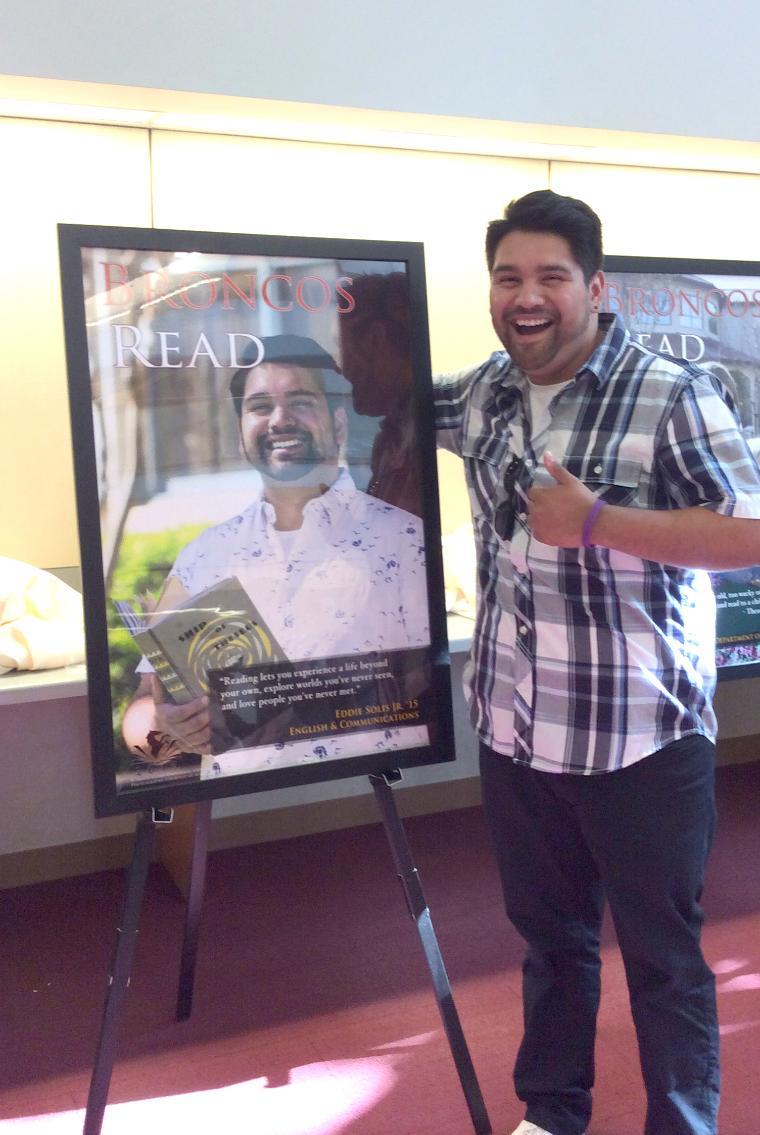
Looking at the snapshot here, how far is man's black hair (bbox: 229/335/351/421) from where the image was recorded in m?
1.98

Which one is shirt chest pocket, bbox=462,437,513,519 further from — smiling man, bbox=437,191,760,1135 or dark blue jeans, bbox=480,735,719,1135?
dark blue jeans, bbox=480,735,719,1135

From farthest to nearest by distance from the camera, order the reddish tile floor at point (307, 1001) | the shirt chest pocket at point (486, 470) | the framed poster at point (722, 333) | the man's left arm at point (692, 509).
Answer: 1. the framed poster at point (722, 333)
2. the reddish tile floor at point (307, 1001)
3. the shirt chest pocket at point (486, 470)
4. the man's left arm at point (692, 509)

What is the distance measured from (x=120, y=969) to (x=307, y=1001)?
2.78 feet

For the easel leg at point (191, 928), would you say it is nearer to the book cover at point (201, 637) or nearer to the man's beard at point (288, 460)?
the book cover at point (201, 637)

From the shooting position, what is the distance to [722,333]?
111 inches

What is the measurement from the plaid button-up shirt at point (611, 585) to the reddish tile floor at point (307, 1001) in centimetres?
84

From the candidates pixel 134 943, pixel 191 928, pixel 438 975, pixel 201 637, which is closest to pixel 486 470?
pixel 201 637

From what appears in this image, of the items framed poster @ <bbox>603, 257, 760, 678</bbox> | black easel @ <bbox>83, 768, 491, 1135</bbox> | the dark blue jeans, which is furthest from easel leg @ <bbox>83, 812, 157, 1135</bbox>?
framed poster @ <bbox>603, 257, 760, 678</bbox>

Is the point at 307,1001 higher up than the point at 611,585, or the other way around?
the point at 611,585

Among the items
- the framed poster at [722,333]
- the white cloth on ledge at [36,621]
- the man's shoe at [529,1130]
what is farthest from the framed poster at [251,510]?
the framed poster at [722,333]

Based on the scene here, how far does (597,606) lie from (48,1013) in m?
1.67

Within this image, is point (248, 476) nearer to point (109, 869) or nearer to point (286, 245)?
point (286, 245)

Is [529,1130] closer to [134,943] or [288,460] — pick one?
[134,943]

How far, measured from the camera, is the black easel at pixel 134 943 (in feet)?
6.28
